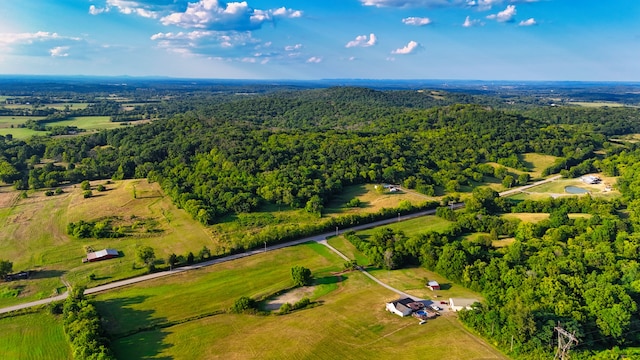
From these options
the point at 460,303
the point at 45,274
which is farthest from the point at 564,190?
the point at 45,274

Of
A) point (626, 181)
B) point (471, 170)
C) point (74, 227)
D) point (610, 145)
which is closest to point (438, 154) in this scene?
point (471, 170)

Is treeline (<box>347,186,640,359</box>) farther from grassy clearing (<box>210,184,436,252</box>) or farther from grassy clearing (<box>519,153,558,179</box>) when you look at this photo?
grassy clearing (<box>519,153,558,179</box>)

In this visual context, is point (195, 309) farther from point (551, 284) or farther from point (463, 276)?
point (551, 284)

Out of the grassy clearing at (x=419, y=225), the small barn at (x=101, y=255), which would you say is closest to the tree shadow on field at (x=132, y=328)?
the small barn at (x=101, y=255)

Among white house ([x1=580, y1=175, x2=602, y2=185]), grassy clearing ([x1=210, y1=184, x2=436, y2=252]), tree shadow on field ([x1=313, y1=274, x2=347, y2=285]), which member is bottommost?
tree shadow on field ([x1=313, y1=274, x2=347, y2=285])

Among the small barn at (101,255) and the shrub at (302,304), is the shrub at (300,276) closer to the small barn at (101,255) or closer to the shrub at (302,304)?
the shrub at (302,304)

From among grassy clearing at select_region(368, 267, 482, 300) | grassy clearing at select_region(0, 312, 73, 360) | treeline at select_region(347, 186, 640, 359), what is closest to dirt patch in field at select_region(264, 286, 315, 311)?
grassy clearing at select_region(368, 267, 482, 300)
